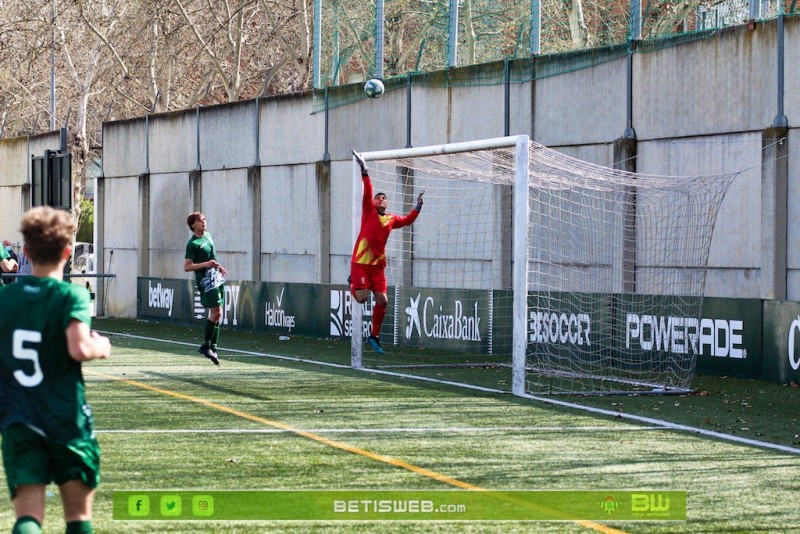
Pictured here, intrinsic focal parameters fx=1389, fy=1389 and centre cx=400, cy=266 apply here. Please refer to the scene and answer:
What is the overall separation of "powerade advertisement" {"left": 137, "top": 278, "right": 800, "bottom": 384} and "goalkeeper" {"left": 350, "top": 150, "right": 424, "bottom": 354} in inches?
15.9

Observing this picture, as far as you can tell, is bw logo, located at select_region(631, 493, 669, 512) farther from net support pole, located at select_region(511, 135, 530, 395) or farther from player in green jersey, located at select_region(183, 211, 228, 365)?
player in green jersey, located at select_region(183, 211, 228, 365)

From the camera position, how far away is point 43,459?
5.66 meters

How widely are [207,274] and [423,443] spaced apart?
284 inches

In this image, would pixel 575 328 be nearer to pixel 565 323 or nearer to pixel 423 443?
pixel 565 323

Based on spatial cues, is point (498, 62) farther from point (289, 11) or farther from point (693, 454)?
point (289, 11)

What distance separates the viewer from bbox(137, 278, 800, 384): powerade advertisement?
54.3 ft

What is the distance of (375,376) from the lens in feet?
54.7

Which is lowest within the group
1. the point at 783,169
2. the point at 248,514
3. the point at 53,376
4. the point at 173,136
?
the point at 248,514

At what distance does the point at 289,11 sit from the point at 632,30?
27.0m

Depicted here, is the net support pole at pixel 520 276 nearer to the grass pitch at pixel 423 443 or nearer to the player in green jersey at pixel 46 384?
the grass pitch at pixel 423 443

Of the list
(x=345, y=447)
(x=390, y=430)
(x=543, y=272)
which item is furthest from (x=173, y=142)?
(x=345, y=447)

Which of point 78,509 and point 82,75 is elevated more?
point 82,75

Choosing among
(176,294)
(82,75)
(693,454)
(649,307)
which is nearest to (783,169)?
(649,307)

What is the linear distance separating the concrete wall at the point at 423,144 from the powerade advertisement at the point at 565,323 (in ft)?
3.71
